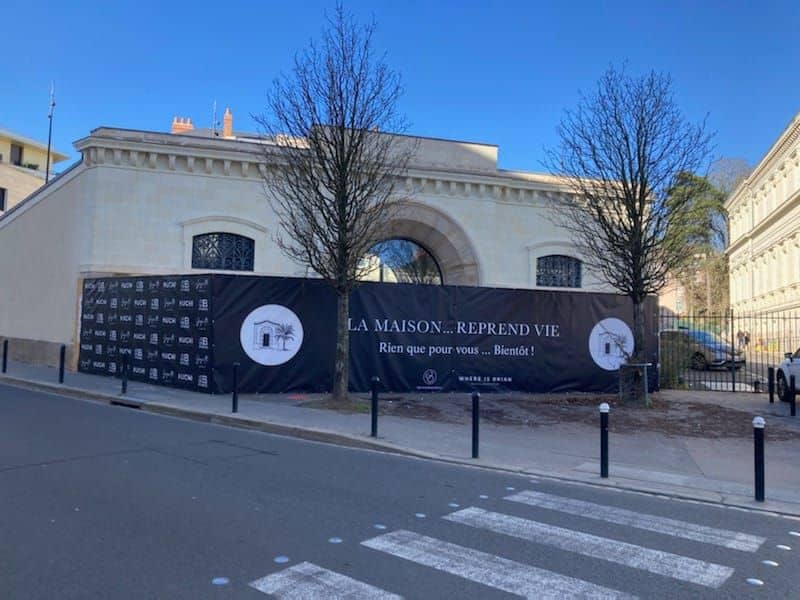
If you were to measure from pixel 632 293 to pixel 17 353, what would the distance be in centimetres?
2107

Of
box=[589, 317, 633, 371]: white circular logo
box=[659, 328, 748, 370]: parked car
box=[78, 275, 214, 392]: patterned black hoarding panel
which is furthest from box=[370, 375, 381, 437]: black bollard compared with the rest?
box=[659, 328, 748, 370]: parked car

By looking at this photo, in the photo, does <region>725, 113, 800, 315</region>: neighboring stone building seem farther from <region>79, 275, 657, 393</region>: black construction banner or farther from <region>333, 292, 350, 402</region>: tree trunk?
<region>333, 292, 350, 402</region>: tree trunk

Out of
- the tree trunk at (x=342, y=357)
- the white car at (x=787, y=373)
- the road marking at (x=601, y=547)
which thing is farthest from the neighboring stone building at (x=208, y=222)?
the road marking at (x=601, y=547)

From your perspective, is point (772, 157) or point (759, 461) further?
point (772, 157)

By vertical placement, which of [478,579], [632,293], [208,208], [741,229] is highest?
[741,229]

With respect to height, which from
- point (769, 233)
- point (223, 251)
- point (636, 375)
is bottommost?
point (636, 375)

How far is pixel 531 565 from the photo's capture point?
189 inches

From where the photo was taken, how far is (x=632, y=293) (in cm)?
1492

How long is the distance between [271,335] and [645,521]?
405 inches

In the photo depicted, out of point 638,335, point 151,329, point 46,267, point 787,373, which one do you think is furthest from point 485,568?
point 46,267

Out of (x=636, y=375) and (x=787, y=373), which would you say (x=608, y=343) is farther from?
(x=787, y=373)

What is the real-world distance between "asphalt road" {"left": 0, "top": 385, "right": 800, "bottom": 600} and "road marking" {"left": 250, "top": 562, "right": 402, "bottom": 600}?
0.05ft

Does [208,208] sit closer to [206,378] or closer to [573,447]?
[206,378]

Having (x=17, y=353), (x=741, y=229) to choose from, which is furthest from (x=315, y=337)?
(x=741, y=229)
